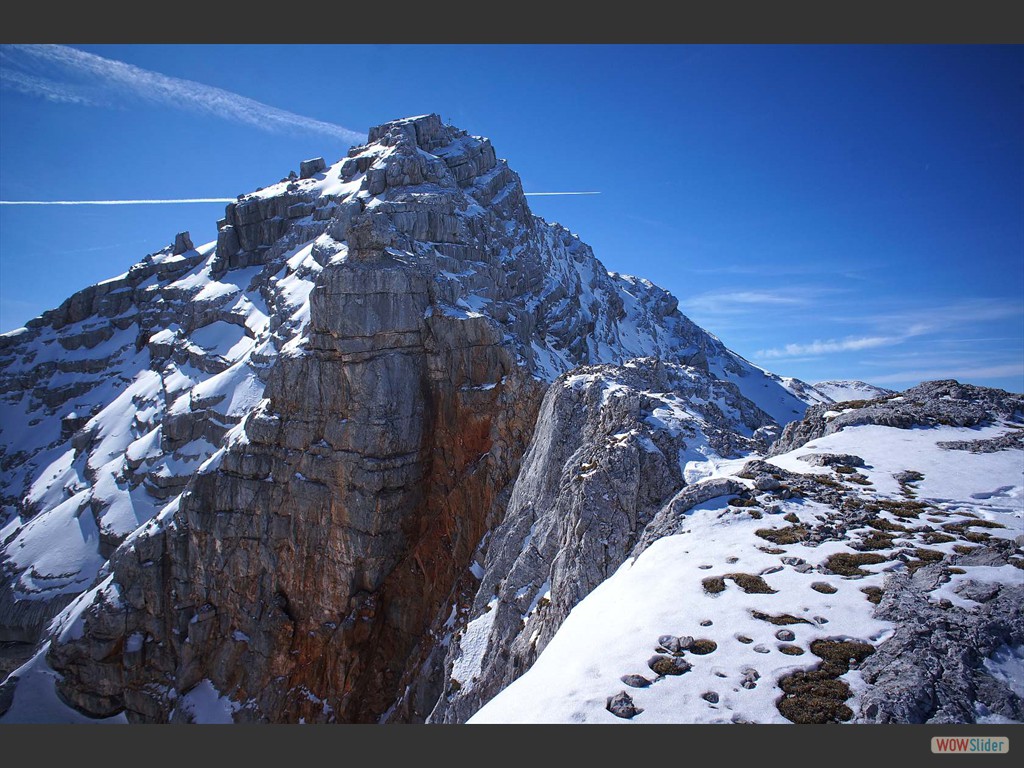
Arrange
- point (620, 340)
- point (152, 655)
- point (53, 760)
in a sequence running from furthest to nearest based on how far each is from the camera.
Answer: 1. point (620, 340)
2. point (152, 655)
3. point (53, 760)

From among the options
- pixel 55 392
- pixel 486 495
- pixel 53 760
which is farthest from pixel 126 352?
pixel 53 760

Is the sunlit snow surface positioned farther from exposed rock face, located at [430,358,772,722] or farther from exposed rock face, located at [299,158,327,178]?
exposed rock face, located at [299,158,327,178]

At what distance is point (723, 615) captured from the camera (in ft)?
39.3

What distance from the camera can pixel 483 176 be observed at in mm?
100125

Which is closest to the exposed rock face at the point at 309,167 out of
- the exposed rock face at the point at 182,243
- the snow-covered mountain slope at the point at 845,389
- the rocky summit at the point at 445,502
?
the rocky summit at the point at 445,502

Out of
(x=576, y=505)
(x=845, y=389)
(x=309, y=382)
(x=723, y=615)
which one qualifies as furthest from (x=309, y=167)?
(x=845, y=389)

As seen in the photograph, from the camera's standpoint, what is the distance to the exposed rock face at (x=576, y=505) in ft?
69.0

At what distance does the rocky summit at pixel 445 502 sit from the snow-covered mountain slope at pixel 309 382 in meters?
0.38

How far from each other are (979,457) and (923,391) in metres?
7.19

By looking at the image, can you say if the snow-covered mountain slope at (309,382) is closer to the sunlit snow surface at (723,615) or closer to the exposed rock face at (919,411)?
the exposed rock face at (919,411)

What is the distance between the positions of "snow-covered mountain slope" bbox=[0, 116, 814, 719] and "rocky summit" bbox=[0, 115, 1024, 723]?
1.25ft

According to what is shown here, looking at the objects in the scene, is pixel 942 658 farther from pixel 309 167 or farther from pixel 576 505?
pixel 309 167

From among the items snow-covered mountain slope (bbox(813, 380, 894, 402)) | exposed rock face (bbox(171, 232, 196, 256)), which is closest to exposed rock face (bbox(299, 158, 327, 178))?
exposed rock face (bbox(171, 232, 196, 256))

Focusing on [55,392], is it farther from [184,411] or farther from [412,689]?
[412,689]
